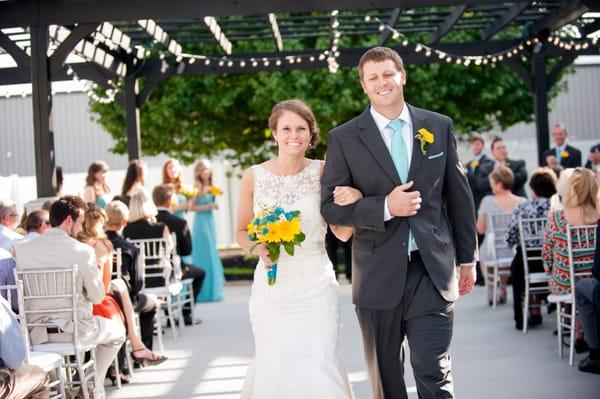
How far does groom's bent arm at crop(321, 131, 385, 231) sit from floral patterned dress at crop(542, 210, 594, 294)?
3664 millimetres

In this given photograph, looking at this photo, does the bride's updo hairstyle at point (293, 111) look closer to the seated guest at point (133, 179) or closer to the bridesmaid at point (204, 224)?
the seated guest at point (133, 179)

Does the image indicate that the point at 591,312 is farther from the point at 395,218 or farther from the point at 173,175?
the point at 173,175

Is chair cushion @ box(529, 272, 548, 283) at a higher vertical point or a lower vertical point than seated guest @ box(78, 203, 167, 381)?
lower

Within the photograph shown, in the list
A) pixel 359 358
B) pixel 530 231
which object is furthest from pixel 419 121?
pixel 530 231

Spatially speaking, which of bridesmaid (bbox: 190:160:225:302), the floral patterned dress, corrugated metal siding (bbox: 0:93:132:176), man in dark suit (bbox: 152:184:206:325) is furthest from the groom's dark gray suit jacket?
corrugated metal siding (bbox: 0:93:132:176)

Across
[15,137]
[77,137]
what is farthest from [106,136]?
[15,137]

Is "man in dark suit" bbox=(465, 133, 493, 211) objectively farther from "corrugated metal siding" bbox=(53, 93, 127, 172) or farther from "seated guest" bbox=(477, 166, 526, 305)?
"corrugated metal siding" bbox=(53, 93, 127, 172)

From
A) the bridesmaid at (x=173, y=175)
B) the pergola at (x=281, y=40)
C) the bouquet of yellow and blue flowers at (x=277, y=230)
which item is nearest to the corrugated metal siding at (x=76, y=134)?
the pergola at (x=281, y=40)

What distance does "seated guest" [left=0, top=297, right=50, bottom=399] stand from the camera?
197 inches

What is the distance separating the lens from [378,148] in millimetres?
4535

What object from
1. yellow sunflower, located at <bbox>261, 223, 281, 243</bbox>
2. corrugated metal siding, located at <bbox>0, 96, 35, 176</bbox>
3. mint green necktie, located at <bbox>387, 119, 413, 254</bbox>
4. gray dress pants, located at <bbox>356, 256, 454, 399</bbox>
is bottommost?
gray dress pants, located at <bbox>356, 256, 454, 399</bbox>

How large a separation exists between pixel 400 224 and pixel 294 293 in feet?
3.99

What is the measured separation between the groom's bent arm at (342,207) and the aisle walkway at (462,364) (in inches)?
103

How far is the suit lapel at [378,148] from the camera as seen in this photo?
452 centimetres
